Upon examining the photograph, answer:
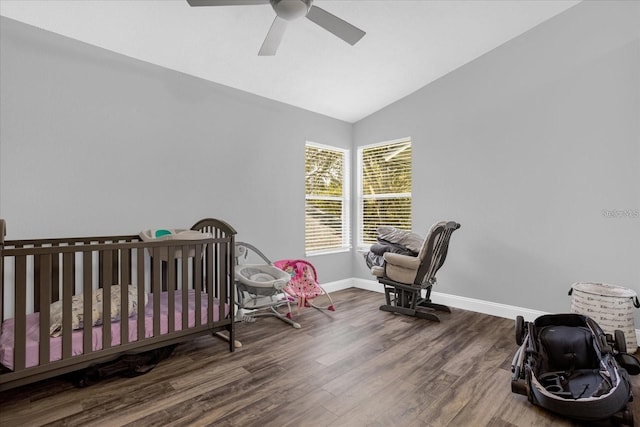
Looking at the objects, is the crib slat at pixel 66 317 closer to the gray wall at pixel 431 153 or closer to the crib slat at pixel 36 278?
the crib slat at pixel 36 278

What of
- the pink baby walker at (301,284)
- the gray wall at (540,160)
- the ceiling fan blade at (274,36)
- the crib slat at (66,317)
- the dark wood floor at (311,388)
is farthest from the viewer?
the pink baby walker at (301,284)

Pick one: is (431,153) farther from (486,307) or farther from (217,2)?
(217,2)

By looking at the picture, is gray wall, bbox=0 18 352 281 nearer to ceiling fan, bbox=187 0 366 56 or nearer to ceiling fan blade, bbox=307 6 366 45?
ceiling fan, bbox=187 0 366 56

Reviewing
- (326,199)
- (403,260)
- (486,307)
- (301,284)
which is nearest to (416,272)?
(403,260)

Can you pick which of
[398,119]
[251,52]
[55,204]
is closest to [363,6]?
[251,52]

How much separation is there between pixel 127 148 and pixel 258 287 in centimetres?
163

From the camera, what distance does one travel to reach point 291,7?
191cm

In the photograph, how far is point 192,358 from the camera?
2.41 meters

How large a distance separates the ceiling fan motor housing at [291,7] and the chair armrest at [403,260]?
7.41ft

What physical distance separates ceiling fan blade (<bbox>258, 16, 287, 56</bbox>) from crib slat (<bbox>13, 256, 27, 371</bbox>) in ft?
6.38

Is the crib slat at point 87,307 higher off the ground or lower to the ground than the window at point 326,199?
lower

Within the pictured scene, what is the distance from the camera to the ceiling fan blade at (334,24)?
201cm

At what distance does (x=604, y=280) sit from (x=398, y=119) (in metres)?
2.65

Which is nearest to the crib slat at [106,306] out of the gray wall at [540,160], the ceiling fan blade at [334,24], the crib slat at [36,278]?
the crib slat at [36,278]
